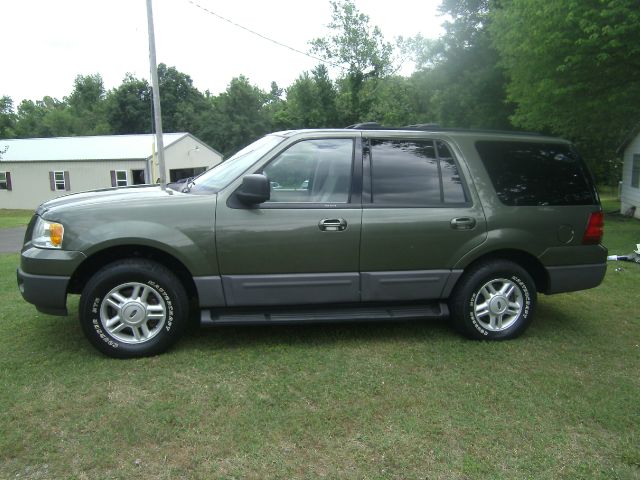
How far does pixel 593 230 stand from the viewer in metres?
4.88

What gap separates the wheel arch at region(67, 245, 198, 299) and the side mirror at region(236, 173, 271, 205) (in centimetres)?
75

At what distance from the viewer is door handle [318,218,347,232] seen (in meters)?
4.33

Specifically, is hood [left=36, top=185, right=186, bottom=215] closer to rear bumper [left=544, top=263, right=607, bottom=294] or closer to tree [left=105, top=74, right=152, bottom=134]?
rear bumper [left=544, top=263, right=607, bottom=294]

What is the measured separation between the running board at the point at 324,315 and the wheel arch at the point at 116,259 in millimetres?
334

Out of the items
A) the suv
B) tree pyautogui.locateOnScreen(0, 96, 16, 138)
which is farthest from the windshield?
tree pyautogui.locateOnScreen(0, 96, 16, 138)

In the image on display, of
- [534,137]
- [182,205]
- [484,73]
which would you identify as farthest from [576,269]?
[484,73]

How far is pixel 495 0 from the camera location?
22625 millimetres

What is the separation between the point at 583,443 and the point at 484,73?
2301 centimetres

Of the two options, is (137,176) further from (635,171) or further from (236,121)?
(635,171)

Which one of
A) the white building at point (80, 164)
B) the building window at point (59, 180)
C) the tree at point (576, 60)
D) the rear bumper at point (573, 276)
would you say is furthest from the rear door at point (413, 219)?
the building window at point (59, 180)

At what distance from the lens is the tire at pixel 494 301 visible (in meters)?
4.68

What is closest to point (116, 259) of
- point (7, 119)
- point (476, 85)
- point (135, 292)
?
point (135, 292)

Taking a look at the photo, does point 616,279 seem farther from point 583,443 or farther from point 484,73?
point 484,73

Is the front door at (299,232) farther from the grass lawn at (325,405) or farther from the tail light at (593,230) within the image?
the tail light at (593,230)
